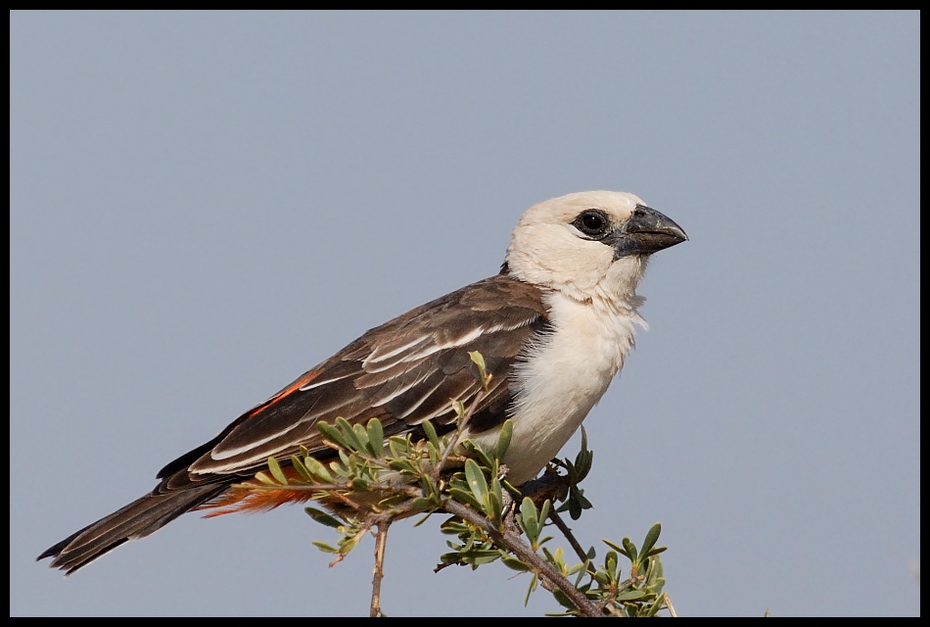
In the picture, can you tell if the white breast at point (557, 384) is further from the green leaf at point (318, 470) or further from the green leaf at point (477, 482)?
the green leaf at point (318, 470)

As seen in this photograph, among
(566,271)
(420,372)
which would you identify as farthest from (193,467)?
(566,271)

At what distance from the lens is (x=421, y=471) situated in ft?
12.3

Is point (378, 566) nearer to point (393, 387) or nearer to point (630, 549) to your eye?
point (630, 549)

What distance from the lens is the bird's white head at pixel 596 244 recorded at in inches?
264

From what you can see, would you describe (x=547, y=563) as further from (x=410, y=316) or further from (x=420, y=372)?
(x=410, y=316)

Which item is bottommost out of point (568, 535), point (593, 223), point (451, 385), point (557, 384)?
point (568, 535)

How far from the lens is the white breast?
225 inches

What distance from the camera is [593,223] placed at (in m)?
6.91

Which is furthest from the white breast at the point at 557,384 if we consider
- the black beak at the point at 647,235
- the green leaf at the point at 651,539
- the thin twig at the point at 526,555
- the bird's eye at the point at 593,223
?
the thin twig at the point at 526,555

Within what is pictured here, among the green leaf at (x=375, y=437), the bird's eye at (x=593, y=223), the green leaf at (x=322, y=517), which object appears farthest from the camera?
the bird's eye at (x=593, y=223)

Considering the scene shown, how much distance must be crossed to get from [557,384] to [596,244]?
133 centimetres

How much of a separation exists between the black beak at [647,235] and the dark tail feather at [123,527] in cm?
296

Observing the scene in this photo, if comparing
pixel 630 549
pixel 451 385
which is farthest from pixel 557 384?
pixel 630 549

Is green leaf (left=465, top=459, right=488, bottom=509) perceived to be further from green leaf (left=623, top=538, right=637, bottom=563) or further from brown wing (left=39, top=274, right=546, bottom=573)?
brown wing (left=39, top=274, right=546, bottom=573)
